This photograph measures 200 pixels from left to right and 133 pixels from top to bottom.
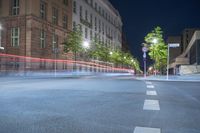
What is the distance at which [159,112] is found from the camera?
625 centimetres

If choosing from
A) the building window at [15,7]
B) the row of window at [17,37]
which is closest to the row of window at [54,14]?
the row of window at [17,37]

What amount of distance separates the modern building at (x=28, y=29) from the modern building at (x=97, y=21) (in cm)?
984

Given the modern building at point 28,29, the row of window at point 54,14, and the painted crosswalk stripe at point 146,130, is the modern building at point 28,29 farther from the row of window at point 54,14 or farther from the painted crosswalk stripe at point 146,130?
the painted crosswalk stripe at point 146,130

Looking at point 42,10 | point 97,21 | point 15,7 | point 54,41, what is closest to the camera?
point 15,7

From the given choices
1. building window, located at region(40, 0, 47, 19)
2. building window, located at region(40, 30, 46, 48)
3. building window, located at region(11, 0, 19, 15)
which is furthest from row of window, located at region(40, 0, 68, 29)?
building window, located at region(11, 0, 19, 15)

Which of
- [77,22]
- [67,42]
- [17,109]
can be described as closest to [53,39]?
[67,42]

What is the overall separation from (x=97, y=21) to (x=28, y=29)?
38944 millimetres

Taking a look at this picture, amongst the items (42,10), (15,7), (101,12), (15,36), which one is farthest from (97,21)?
(15,36)

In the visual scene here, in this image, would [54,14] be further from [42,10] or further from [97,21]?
[97,21]

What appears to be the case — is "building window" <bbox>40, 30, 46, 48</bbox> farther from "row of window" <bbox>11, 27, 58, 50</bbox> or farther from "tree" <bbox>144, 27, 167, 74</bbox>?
"tree" <bbox>144, 27, 167, 74</bbox>

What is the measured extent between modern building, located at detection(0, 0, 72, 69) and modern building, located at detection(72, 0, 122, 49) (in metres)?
9.84

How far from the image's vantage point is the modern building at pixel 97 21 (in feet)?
221

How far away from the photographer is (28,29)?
1790 inches

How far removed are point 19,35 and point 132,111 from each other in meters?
42.9
